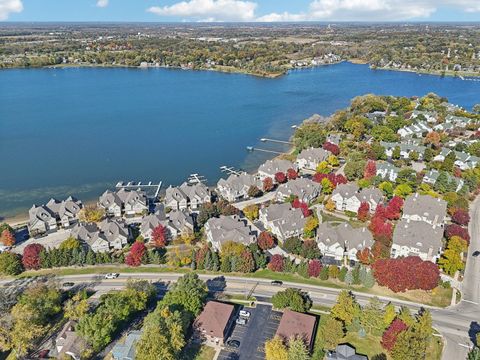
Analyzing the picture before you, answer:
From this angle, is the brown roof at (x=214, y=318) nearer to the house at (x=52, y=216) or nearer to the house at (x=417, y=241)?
the house at (x=417, y=241)

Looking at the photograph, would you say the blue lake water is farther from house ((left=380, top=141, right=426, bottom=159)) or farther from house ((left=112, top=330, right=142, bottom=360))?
house ((left=112, top=330, right=142, bottom=360))

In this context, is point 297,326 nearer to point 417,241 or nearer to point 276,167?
point 417,241

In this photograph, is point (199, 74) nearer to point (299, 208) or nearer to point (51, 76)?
point (51, 76)

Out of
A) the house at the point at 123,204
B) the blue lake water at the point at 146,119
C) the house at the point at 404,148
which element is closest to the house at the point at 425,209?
the house at the point at 404,148

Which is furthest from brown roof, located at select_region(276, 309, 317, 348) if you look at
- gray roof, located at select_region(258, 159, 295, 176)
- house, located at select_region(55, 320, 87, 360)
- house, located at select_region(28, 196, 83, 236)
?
house, located at select_region(28, 196, 83, 236)

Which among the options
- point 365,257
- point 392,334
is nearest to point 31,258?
point 365,257
